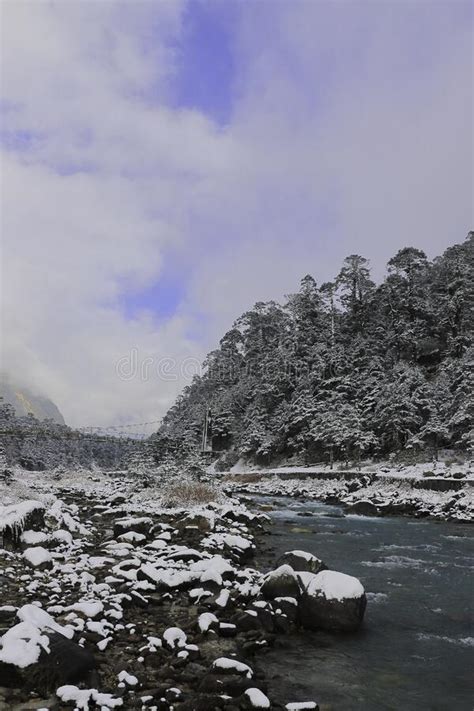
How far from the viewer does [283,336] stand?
68562 mm

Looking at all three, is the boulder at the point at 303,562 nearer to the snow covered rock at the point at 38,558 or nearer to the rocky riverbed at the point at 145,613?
Answer: the rocky riverbed at the point at 145,613

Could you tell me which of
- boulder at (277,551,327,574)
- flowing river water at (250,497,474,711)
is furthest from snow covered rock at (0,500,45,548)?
boulder at (277,551,327,574)

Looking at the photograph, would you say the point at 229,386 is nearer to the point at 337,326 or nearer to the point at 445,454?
the point at 337,326

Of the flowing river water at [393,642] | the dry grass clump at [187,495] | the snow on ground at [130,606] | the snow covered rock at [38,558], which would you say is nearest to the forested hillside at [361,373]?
the dry grass clump at [187,495]

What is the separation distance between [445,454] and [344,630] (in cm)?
2994

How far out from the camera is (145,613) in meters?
8.17

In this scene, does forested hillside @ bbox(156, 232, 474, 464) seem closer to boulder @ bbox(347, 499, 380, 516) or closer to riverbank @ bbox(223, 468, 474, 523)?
riverbank @ bbox(223, 468, 474, 523)

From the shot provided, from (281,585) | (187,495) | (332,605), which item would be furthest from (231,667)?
(187,495)

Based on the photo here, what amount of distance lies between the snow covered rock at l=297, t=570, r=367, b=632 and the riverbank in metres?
15.3

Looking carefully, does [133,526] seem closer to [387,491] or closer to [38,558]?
[38,558]

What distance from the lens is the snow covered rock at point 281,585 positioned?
8.79 m

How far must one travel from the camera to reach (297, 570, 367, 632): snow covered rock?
8.27 meters

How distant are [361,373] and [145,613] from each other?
45.4 m

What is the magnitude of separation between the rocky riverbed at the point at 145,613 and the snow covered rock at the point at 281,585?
0.02 metres
